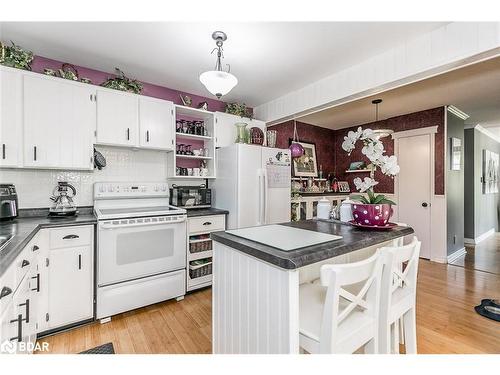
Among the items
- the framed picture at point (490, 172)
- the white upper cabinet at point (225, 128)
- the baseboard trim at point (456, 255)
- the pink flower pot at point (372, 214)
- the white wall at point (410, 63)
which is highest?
the white wall at point (410, 63)

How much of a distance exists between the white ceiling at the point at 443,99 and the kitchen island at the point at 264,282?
241 cm

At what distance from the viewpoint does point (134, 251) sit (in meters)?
2.42

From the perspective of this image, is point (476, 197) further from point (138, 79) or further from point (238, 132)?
point (138, 79)

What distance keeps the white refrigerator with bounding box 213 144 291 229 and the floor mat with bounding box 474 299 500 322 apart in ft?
7.24

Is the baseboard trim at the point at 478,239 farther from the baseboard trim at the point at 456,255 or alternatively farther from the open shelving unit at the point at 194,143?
the open shelving unit at the point at 194,143

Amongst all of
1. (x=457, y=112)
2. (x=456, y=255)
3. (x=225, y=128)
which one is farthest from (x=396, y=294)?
(x=457, y=112)

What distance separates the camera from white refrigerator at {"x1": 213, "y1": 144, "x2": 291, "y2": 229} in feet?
10.1

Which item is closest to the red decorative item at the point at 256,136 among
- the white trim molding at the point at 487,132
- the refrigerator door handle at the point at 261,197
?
the refrigerator door handle at the point at 261,197

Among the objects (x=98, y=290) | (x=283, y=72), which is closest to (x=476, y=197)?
(x=283, y=72)

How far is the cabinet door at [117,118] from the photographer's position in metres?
2.57

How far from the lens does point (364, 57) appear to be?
8.03 ft

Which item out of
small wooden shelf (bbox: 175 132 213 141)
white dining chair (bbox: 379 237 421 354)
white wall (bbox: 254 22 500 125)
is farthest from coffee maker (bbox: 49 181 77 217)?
white wall (bbox: 254 22 500 125)

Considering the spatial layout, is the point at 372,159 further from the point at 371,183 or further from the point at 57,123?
the point at 57,123

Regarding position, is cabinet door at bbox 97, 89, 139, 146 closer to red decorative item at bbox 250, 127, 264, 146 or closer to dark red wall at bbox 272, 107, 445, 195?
red decorative item at bbox 250, 127, 264, 146
